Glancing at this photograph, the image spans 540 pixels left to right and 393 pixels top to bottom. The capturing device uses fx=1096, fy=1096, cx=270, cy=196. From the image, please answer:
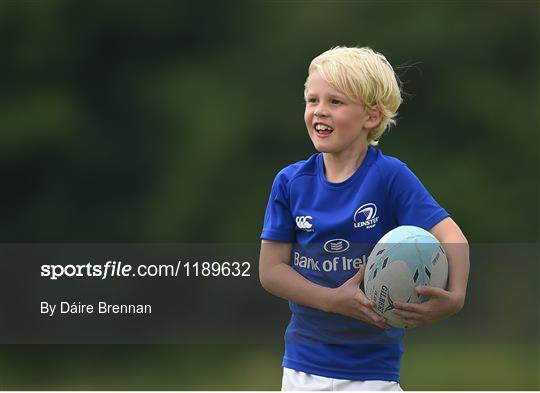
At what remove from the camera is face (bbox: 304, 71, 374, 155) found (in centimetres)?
354

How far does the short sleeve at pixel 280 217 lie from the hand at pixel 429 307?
0.46 meters

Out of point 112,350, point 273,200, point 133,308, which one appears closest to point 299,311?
point 273,200

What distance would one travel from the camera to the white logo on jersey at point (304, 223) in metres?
3.53

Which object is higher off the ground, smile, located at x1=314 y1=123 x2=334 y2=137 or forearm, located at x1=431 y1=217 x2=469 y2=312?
smile, located at x1=314 y1=123 x2=334 y2=137

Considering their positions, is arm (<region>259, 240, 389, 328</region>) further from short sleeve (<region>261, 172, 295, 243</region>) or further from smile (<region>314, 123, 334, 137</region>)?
smile (<region>314, 123, 334, 137</region>)

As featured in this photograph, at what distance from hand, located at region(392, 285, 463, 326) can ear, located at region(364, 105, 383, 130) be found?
0.58 meters

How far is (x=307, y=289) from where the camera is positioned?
11.4 ft

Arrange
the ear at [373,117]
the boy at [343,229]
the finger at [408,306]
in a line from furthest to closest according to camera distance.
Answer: the ear at [373,117] → the boy at [343,229] → the finger at [408,306]

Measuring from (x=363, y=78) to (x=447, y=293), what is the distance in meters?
0.75

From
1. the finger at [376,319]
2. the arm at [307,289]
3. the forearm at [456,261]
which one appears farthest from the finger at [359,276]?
the forearm at [456,261]

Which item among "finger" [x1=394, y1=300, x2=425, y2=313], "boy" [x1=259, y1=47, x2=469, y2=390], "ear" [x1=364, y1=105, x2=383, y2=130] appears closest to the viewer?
"finger" [x1=394, y1=300, x2=425, y2=313]

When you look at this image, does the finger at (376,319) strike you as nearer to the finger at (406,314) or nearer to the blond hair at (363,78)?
the finger at (406,314)

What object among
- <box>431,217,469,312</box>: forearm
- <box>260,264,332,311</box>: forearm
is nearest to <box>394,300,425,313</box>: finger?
<box>431,217,469,312</box>: forearm

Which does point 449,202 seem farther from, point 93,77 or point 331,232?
point 331,232
